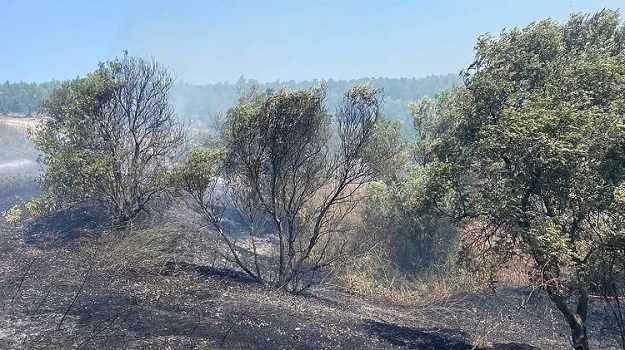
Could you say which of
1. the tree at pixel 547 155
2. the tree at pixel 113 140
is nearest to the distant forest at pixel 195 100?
the tree at pixel 113 140

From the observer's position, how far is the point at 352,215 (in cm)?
2017

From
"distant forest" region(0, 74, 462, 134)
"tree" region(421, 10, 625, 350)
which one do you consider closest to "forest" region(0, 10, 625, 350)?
"tree" region(421, 10, 625, 350)

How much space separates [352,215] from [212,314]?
33.8 ft

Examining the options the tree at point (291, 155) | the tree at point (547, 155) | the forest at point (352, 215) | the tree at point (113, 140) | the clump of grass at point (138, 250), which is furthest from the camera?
the tree at point (113, 140)

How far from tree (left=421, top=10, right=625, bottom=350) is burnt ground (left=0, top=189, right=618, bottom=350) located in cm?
272

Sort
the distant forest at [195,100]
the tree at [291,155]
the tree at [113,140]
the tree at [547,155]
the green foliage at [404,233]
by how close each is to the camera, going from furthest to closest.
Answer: the distant forest at [195,100] → the green foliage at [404,233] → the tree at [113,140] → the tree at [291,155] → the tree at [547,155]

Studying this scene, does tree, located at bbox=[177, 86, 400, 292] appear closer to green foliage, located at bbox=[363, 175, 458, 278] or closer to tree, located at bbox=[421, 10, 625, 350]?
tree, located at bbox=[421, 10, 625, 350]

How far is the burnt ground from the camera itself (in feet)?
30.3

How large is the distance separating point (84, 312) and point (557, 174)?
9.58 metres

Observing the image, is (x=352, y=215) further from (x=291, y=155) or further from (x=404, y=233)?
(x=291, y=155)

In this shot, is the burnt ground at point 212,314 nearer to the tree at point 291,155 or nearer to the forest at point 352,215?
the forest at point 352,215

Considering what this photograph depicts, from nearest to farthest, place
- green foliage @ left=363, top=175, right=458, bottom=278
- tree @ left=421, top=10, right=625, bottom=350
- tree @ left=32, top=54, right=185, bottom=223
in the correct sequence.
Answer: tree @ left=421, top=10, right=625, bottom=350
tree @ left=32, top=54, right=185, bottom=223
green foliage @ left=363, top=175, right=458, bottom=278

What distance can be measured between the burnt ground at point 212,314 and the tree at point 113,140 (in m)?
2.21

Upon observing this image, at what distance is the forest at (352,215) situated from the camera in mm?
7922
